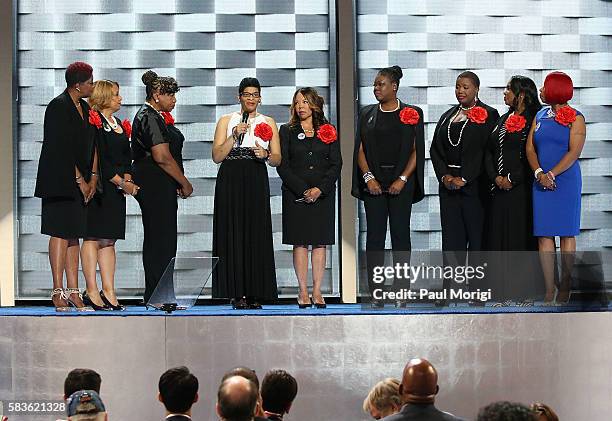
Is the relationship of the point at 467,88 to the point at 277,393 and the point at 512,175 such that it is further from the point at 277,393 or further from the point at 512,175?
the point at 277,393

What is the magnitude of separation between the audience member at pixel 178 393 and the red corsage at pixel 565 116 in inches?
153

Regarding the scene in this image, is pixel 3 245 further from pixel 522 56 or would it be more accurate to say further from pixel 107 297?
pixel 522 56

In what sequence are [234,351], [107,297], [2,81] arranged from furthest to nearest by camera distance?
[2,81]
[107,297]
[234,351]

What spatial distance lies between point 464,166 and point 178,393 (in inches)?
152

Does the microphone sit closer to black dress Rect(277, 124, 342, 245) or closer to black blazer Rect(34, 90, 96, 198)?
black dress Rect(277, 124, 342, 245)

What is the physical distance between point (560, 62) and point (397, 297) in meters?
3.18

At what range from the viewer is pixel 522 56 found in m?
9.40

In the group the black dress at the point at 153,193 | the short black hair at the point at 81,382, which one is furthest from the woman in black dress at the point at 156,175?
the short black hair at the point at 81,382

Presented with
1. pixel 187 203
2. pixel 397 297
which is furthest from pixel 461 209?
pixel 187 203

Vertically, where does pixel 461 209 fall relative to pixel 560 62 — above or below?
below

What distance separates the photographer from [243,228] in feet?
26.2

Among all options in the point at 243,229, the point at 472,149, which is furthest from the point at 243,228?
the point at 472,149

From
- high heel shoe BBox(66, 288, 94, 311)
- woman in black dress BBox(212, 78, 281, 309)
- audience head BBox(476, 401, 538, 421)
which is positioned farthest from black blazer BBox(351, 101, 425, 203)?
audience head BBox(476, 401, 538, 421)

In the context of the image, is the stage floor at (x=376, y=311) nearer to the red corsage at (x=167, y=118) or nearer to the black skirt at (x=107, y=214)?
the black skirt at (x=107, y=214)
